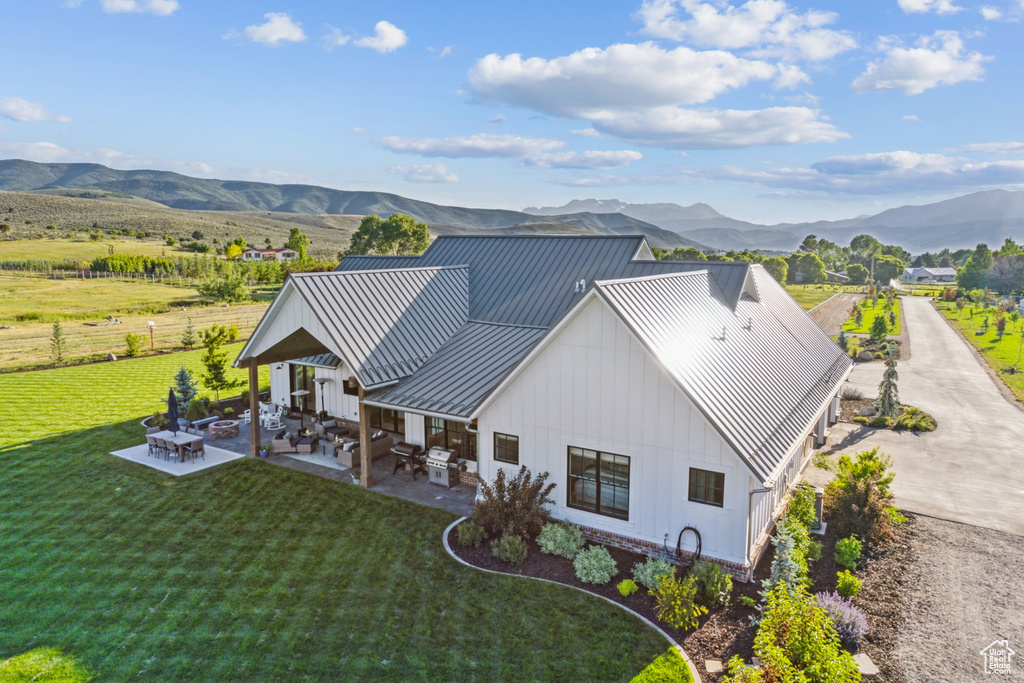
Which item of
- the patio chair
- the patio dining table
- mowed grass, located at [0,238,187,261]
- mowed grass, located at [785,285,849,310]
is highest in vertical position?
mowed grass, located at [0,238,187,261]

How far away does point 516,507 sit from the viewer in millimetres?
13016

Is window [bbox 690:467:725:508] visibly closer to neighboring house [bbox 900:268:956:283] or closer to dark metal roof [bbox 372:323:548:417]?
dark metal roof [bbox 372:323:548:417]

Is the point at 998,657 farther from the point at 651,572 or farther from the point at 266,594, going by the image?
the point at 266,594

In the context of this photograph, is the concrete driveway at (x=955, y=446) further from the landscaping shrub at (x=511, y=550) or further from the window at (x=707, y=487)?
the landscaping shrub at (x=511, y=550)

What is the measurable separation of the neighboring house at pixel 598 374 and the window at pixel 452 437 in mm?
61

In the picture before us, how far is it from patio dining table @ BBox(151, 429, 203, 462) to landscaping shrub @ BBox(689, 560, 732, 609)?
1602 centimetres

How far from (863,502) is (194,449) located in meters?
19.9

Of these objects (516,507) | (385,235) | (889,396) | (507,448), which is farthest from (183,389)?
(385,235)

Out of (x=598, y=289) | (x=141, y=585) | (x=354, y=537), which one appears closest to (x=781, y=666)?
(x=598, y=289)

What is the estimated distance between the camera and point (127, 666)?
9297mm

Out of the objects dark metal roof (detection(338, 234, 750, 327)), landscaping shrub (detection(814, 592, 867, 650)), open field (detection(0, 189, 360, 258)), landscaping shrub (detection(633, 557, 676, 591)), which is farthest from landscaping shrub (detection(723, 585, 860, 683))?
open field (detection(0, 189, 360, 258))

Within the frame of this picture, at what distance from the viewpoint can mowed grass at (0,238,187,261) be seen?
7650 centimetres

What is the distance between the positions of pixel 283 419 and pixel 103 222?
364 ft

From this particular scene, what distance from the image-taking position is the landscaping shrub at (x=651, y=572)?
11.3 metres
